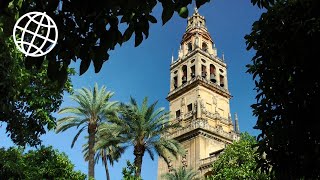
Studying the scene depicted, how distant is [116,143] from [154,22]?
23.9 meters

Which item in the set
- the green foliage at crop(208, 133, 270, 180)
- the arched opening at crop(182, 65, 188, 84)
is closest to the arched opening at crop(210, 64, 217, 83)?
the arched opening at crop(182, 65, 188, 84)

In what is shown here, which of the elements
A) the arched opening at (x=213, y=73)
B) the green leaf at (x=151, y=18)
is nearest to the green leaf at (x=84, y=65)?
the green leaf at (x=151, y=18)

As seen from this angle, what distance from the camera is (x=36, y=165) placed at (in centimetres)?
2005

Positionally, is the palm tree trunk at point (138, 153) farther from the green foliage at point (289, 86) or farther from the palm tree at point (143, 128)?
the green foliage at point (289, 86)

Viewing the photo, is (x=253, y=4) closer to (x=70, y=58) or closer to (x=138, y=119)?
(x=70, y=58)

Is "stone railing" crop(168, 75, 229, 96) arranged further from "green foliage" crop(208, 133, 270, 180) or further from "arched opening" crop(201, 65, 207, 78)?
"green foliage" crop(208, 133, 270, 180)

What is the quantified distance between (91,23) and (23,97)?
1495 centimetres

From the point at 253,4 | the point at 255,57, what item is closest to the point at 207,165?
the point at 255,57

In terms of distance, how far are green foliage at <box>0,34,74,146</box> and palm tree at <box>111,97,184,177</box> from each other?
8.23m

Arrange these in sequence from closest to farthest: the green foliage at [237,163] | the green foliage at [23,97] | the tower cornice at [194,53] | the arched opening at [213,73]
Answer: the green foliage at [23,97] < the green foliage at [237,163] < the arched opening at [213,73] < the tower cornice at [194,53]

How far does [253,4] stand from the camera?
23.2ft

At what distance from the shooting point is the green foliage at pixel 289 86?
323 inches

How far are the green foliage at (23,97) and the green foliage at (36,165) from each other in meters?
1.29

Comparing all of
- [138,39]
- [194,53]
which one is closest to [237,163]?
[194,53]
